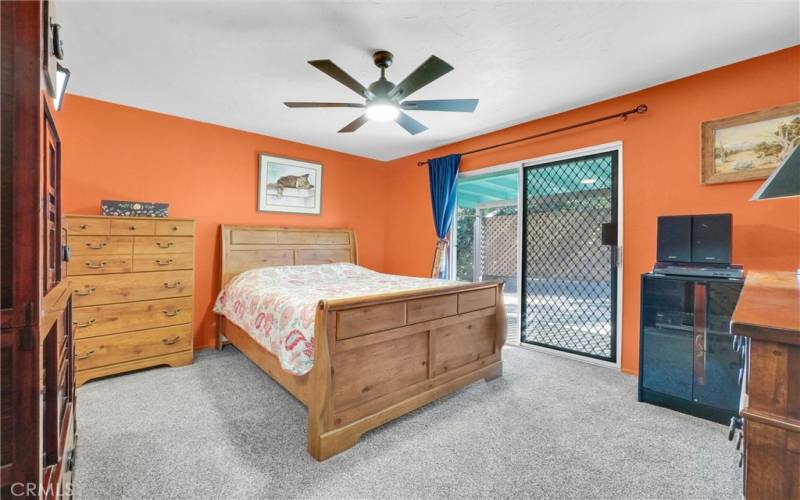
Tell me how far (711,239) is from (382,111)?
7.97 feet

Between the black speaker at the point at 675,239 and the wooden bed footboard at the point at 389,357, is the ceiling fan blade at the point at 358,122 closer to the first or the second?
the wooden bed footboard at the point at 389,357

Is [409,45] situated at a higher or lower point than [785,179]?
higher

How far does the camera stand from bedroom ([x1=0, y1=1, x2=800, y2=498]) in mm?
1170

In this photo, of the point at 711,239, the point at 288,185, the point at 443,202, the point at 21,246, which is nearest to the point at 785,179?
the point at 711,239

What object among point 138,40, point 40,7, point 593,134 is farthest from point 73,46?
point 593,134

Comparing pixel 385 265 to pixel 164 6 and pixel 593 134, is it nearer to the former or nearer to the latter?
pixel 593 134

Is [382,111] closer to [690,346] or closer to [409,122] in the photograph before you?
[409,122]

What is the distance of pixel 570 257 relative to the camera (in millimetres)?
3600

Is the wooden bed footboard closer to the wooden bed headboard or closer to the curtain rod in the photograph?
the curtain rod

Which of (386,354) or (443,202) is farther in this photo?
(443,202)

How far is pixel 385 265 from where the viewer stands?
549 cm

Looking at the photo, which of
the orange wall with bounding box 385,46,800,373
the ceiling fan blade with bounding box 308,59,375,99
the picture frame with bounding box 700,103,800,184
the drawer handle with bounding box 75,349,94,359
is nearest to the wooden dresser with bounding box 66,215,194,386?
the drawer handle with bounding box 75,349,94,359

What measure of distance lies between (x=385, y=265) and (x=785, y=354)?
16.2ft

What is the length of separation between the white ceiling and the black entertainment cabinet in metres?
1.59
